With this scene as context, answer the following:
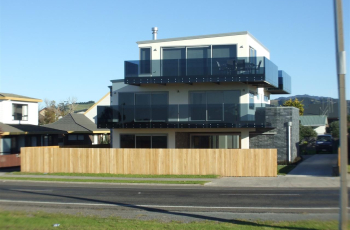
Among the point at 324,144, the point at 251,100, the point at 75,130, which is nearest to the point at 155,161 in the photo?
the point at 251,100

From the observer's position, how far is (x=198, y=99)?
30922 millimetres

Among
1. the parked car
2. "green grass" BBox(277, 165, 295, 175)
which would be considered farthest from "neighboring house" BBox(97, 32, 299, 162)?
the parked car

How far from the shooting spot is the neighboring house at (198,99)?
29047 mm

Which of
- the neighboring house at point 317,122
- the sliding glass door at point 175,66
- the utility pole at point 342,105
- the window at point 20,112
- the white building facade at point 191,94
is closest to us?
the utility pole at point 342,105

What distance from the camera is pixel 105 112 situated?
30.9m

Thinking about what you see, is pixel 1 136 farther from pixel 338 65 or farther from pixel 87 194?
pixel 338 65

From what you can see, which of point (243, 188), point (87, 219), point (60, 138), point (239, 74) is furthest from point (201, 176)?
point (60, 138)

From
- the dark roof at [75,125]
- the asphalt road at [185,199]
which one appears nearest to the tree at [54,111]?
the dark roof at [75,125]

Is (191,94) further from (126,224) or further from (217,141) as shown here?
(126,224)

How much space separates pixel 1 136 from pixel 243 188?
21.8 meters

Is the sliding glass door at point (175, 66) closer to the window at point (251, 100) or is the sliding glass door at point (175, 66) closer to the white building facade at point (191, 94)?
the white building facade at point (191, 94)

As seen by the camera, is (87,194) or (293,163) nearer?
→ (87,194)

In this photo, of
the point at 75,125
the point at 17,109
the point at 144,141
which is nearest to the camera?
the point at 144,141

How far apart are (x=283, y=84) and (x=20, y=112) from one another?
25.2 meters
